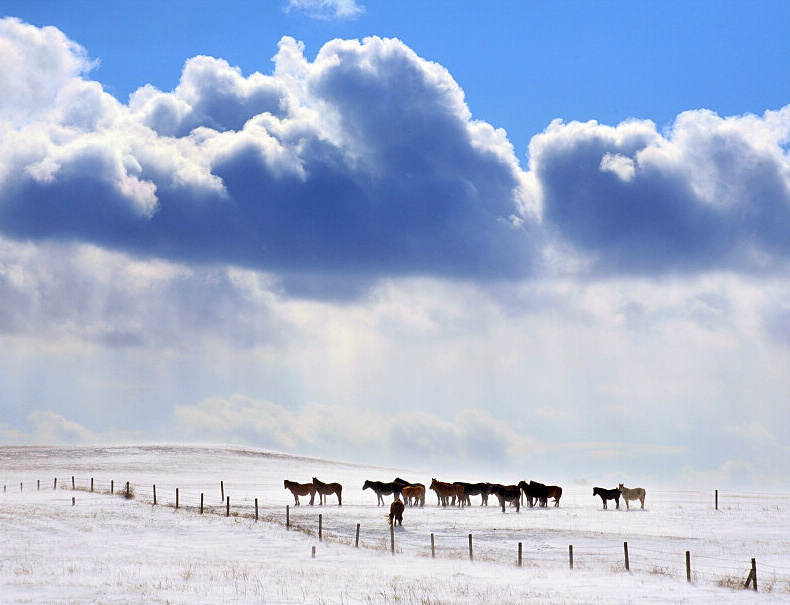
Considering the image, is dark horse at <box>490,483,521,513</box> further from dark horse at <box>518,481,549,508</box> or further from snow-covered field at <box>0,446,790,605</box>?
dark horse at <box>518,481,549,508</box>

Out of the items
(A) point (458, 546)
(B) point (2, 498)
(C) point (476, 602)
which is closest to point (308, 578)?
(C) point (476, 602)

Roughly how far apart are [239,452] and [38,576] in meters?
75.7

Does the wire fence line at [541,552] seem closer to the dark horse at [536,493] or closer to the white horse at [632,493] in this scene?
the dark horse at [536,493]

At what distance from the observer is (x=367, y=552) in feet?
102

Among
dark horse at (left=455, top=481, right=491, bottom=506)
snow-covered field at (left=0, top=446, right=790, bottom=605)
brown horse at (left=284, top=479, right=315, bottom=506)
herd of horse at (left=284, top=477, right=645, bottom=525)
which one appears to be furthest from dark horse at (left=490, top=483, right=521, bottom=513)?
brown horse at (left=284, top=479, right=315, bottom=506)

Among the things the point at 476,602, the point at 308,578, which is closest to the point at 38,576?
the point at 308,578

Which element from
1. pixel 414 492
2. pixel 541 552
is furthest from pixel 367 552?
pixel 414 492

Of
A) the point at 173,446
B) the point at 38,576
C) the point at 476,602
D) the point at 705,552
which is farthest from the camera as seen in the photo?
the point at 173,446

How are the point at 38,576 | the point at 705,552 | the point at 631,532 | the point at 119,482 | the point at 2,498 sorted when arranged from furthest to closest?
the point at 119,482 → the point at 2,498 → the point at 631,532 → the point at 705,552 → the point at 38,576

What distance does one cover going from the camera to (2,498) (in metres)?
50.7

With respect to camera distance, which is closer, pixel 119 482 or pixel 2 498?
pixel 2 498

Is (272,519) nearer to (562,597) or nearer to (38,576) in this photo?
(38,576)

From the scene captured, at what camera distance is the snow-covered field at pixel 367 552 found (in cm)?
2227

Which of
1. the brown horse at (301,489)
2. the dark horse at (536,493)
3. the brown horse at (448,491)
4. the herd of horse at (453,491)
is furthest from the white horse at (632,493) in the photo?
the brown horse at (301,489)
